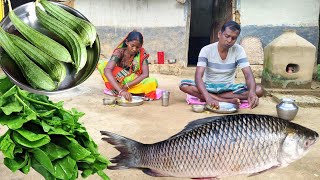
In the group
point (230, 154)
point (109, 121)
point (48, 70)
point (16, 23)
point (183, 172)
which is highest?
point (16, 23)

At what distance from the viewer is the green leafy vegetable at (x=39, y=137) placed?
1642 mm

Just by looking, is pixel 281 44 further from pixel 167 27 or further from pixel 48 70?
pixel 48 70

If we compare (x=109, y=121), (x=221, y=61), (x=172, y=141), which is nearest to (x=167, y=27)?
(x=221, y=61)

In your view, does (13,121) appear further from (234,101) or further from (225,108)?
(234,101)

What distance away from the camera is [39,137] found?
1.63m

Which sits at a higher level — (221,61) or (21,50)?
(21,50)

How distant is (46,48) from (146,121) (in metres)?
3.22

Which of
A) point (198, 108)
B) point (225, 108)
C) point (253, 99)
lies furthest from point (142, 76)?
point (253, 99)

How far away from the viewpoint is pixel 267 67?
7117 mm

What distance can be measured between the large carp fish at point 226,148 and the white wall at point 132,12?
286 inches

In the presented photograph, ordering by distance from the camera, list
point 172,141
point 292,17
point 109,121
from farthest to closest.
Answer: point 292,17 < point 109,121 < point 172,141

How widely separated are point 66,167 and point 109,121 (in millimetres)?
2983

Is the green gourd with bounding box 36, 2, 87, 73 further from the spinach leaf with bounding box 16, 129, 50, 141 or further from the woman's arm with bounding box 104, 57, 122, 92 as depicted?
the woman's arm with bounding box 104, 57, 122, 92

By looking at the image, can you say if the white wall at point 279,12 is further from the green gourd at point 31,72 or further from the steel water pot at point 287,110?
the green gourd at point 31,72
